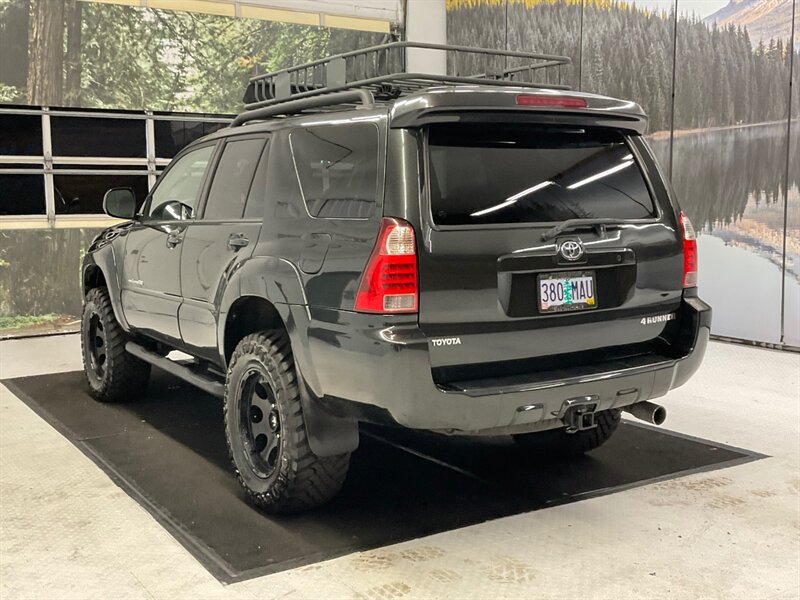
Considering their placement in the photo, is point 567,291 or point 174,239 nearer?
point 567,291

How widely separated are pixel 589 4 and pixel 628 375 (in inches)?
256

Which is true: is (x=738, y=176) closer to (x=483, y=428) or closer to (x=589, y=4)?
(x=589, y=4)

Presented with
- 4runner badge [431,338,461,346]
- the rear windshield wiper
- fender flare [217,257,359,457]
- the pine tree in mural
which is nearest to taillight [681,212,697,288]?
the rear windshield wiper

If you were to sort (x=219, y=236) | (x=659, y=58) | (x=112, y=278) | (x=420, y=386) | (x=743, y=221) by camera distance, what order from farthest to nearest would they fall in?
(x=659, y=58), (x=743, y=221), (x=112, y=278), (x=219, y=236), (x=420, y=386)

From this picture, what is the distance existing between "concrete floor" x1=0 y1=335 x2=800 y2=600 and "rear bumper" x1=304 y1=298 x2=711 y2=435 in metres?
0.48

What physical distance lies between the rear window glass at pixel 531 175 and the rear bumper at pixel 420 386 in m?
0.48

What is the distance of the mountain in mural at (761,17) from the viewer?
6.64 m

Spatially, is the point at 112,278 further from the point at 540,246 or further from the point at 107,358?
the point at 540,246

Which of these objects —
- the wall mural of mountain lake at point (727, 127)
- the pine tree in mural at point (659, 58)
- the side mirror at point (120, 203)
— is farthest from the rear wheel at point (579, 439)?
the pine tree in mural at point (659, 58)

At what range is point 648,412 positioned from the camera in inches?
130

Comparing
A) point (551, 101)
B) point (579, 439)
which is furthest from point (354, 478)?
point (551, 101)

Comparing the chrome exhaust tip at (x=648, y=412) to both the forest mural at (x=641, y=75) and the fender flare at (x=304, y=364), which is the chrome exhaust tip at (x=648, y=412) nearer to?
the fender flare at (x=304, y=364)

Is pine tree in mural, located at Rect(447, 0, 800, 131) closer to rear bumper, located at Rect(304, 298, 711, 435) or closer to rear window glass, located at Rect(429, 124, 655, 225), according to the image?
rear window glass, located at Rect(429, 124, 655, 225)

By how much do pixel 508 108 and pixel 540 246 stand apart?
51 centimetres
